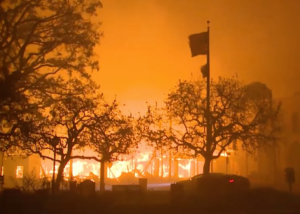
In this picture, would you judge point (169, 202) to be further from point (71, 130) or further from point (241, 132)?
point (241, 132)

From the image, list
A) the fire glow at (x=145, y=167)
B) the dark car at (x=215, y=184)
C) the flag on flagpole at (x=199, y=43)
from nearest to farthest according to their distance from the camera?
1. the dark car at (x=215, y=184)
2. the flag on flagpole at (x=199, y=43)
3. the fire glow at (x=145, y=167)

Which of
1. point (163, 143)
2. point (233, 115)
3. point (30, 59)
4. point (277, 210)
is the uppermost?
point (30, 59)

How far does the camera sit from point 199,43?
91.4 ft

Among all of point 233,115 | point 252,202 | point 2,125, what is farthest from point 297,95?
point 2,125

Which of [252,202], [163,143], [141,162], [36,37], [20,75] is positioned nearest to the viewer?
[252,202]

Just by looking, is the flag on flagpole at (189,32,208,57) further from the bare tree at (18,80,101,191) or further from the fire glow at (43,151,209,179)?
the fire glow at (43,151,209,179)

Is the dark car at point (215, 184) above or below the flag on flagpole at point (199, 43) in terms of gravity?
below

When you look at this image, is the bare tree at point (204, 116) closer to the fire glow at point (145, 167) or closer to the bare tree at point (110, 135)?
the bare tree at point (110, 135)

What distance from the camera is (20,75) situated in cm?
2453

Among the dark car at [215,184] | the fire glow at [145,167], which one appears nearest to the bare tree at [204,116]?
the dark car at [215,184]

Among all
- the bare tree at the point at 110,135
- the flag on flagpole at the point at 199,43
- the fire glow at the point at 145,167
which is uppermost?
the flag on flagpole at the point at 199,43

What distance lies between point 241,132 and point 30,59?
1606cm

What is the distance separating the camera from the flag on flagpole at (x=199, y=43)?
2772 cm

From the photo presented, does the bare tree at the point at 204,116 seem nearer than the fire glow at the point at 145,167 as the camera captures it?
Yes
